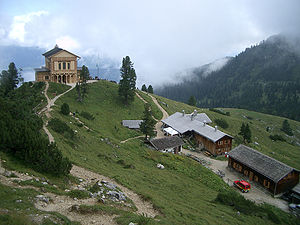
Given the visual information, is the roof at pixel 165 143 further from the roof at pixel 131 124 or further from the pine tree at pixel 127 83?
the pine tree at pixel 127 83

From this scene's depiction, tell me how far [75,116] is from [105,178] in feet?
101

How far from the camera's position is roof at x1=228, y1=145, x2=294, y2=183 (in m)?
41.6

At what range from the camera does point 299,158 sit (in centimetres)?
7794

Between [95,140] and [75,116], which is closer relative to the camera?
[95,140]

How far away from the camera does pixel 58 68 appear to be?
73125 millimetres

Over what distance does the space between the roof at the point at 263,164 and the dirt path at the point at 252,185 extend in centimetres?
319

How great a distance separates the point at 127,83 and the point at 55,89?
23.0 m

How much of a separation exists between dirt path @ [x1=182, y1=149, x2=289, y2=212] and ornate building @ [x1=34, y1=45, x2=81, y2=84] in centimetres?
4611

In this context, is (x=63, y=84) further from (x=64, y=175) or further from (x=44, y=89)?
(x=64, y=175)

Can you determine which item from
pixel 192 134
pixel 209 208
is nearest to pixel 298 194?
pixel 209 208

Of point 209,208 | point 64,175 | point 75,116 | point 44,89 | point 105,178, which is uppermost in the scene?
point 44,89

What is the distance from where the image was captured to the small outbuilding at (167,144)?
4991cm

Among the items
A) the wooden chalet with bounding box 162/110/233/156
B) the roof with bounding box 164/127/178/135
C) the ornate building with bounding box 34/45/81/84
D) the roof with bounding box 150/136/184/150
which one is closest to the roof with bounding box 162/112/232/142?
the wooden chalet with bounding box 162/110/233/156

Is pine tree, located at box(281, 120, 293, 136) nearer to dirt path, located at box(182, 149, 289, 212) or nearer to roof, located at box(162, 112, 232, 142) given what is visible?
roof, located at box(162, 112, 232, 142)
